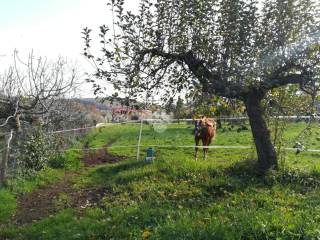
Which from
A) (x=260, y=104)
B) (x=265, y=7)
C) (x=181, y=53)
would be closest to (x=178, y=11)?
(x=181, y=53)

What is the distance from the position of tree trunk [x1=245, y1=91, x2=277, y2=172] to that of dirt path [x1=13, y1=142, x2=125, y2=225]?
3656 millimetres

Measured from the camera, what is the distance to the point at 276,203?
26.6 ft

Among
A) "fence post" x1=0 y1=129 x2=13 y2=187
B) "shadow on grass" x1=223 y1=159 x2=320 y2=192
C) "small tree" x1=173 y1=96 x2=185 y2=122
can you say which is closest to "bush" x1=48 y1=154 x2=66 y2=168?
"fence post" x1=0 y1=129 x2=13 y2=187

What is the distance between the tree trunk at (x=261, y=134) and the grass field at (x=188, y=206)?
14.2 inches

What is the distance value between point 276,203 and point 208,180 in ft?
7.22

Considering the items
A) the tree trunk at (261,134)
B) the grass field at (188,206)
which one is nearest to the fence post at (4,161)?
the grass field at (188,206)

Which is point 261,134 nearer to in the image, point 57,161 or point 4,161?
point 4,161

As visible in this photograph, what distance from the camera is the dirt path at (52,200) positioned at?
956 cm

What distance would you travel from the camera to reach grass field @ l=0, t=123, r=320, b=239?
21.7ft

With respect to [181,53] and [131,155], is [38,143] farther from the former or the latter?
[181,53]

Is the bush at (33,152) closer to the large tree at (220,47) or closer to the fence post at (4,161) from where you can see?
Result: the fence post at (4,161)

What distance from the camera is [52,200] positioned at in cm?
1061

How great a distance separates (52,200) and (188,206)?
3.73 m

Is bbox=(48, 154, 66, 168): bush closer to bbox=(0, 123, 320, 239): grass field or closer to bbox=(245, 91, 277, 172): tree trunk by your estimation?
bbox=(0, 123, 320, 239): grass field
